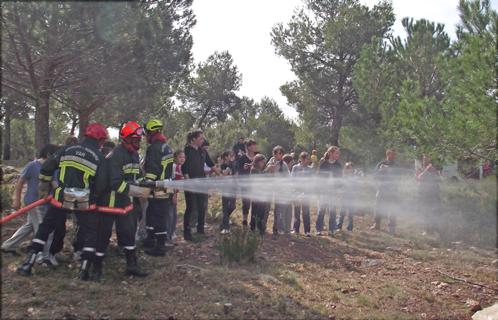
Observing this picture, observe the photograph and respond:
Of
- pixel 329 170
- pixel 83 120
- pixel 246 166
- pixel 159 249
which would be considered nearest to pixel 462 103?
pixel 329 170

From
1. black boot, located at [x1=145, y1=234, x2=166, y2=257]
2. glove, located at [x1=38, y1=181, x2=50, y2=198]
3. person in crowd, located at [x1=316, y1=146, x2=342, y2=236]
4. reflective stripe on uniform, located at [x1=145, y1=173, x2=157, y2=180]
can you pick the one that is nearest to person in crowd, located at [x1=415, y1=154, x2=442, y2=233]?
person in crowd, located at [x1=316, y1=146, x2=342, y2=236]

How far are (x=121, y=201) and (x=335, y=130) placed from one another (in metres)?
21.4

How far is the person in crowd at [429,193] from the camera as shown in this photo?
1041cm

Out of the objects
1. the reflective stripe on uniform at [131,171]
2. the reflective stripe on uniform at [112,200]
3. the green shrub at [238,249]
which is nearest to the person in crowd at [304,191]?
the green shrub at [238,249]

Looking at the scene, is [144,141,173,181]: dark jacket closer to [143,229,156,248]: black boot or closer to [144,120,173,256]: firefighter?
[144,120,173,256]: firefighter

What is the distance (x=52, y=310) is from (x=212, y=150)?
58.7 ft

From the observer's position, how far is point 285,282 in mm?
6230

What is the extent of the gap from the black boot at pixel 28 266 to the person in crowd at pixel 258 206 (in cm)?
410

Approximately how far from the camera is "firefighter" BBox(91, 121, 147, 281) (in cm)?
544

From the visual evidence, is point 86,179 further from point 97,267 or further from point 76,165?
point 97,267

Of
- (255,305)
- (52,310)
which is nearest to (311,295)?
(255,305)

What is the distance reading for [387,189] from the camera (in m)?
11.0

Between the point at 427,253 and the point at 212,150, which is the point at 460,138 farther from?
the point at 212,150

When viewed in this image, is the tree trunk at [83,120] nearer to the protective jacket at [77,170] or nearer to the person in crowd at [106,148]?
the person in crowd at [106,148]
